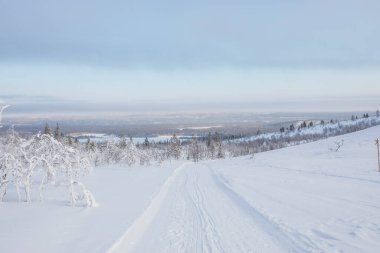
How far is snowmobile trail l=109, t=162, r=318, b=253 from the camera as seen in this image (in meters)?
8.56

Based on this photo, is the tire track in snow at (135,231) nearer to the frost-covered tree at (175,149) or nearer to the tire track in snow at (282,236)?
the tire track in snow at (282,236)

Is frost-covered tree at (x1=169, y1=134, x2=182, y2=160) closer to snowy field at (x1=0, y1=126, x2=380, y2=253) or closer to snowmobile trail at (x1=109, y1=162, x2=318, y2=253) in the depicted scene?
snowy field at (x1=0, y1=126, x2=380, y2=253)

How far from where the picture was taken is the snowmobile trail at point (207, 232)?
856cm

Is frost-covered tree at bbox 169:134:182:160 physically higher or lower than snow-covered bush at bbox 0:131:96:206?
lower

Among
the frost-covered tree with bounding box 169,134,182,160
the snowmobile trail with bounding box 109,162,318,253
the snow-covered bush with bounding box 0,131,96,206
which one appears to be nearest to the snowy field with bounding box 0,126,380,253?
the snowmobile trail with bounding box 109,162,318,253

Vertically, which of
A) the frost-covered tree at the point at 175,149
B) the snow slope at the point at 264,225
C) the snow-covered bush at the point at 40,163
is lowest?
the frost-covered tree at the point at 175,149

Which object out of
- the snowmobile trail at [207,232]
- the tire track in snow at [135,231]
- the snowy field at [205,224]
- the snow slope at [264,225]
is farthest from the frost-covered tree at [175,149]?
the snowmobile trail at [207,232]

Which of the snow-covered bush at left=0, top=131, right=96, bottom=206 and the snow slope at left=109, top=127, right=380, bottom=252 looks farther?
the snow-covered bush at left=0, top=131, right=96, bottom=206

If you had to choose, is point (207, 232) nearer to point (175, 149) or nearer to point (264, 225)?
point (264, 225)

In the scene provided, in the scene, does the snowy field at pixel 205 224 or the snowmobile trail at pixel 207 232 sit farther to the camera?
the snowy field at pixel 205 224

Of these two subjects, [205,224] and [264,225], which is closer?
[264,225]

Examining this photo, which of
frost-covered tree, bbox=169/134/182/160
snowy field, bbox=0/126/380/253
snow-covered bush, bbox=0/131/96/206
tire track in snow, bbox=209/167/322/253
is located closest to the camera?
tire track in snow, bbox=209/167/322/253

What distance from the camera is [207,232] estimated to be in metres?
10.1

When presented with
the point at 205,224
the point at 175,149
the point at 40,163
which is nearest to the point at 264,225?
the point at 205,224
